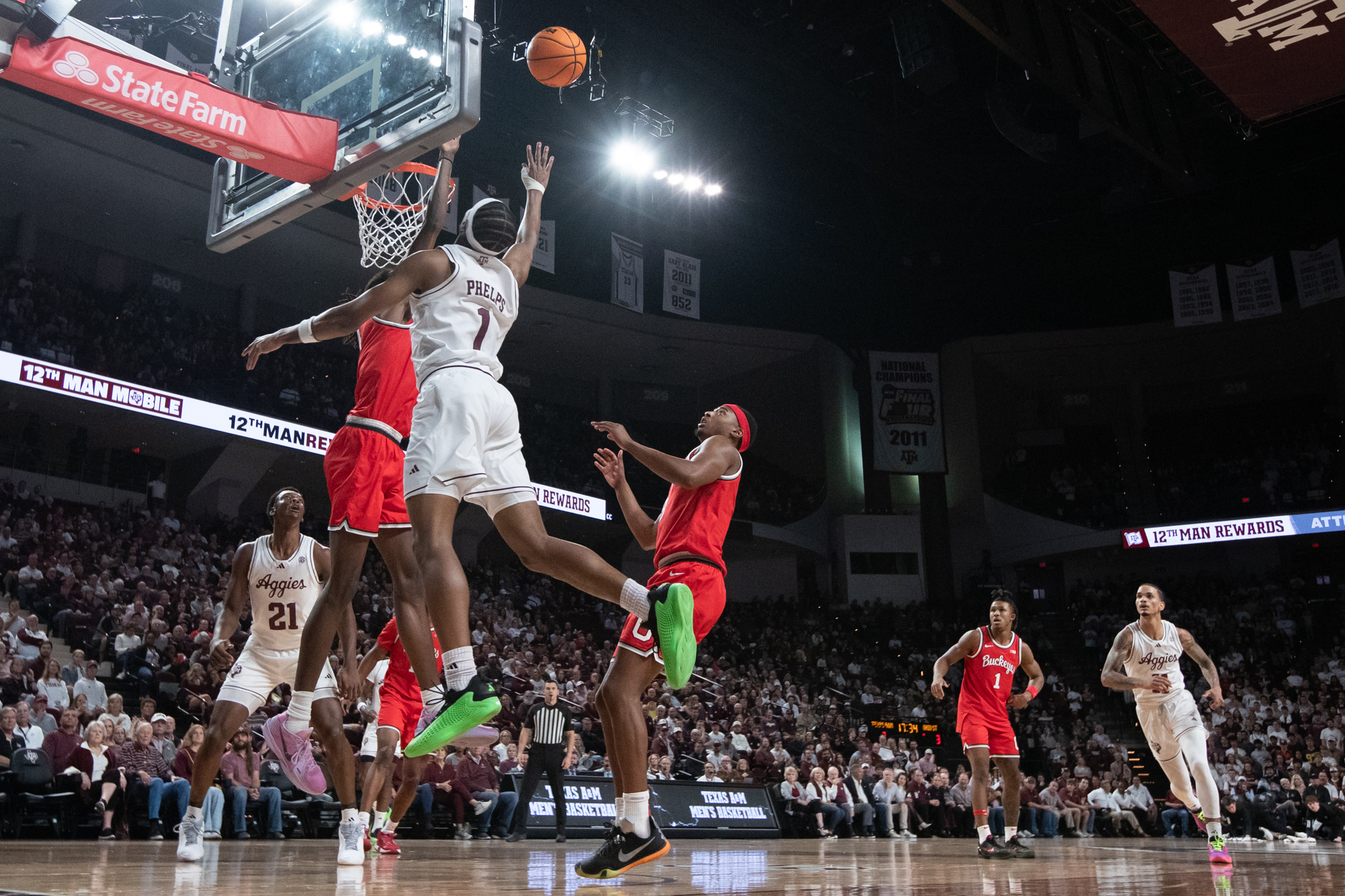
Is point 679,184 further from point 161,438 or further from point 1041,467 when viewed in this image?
point 1041,467

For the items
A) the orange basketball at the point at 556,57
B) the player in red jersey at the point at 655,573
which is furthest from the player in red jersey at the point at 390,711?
the orange basketball at the point at 556,57

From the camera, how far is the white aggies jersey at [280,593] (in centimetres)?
582

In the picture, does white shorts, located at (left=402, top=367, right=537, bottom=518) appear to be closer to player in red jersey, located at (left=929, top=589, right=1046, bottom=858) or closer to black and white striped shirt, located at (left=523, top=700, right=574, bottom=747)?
player in red jersey, located at (left=929, top=589, right=1046, bottom=858)

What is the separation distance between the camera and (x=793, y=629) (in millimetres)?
25547

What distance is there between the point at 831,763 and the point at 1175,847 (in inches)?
264

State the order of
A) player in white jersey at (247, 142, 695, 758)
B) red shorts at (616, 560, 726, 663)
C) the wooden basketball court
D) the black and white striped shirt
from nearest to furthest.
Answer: the wooden basketball court → player in white jersey at (247, 142, 695, 758) → red shorts at (616, 560, 726, 663) → the black and white striped shirt

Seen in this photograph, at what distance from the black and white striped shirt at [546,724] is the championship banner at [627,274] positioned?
13905 mm

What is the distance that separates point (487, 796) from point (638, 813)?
A: 8.41m

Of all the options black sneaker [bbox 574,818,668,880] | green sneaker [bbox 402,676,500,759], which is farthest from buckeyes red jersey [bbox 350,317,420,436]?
black sneaker [bbox 574,818,668,880]

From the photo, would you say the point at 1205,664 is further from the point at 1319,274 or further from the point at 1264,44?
the point at 1319,274

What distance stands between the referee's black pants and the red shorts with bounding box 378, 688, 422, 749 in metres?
4.37

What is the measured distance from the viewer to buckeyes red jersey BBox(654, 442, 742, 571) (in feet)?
15.6

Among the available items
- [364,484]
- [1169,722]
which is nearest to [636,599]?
[364,484]

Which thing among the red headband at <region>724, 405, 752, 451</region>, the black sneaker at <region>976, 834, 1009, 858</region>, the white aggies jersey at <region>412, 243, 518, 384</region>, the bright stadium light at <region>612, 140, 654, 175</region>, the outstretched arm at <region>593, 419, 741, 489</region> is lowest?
the black sneaker at <region>976, 834, 1009, 858</region>
